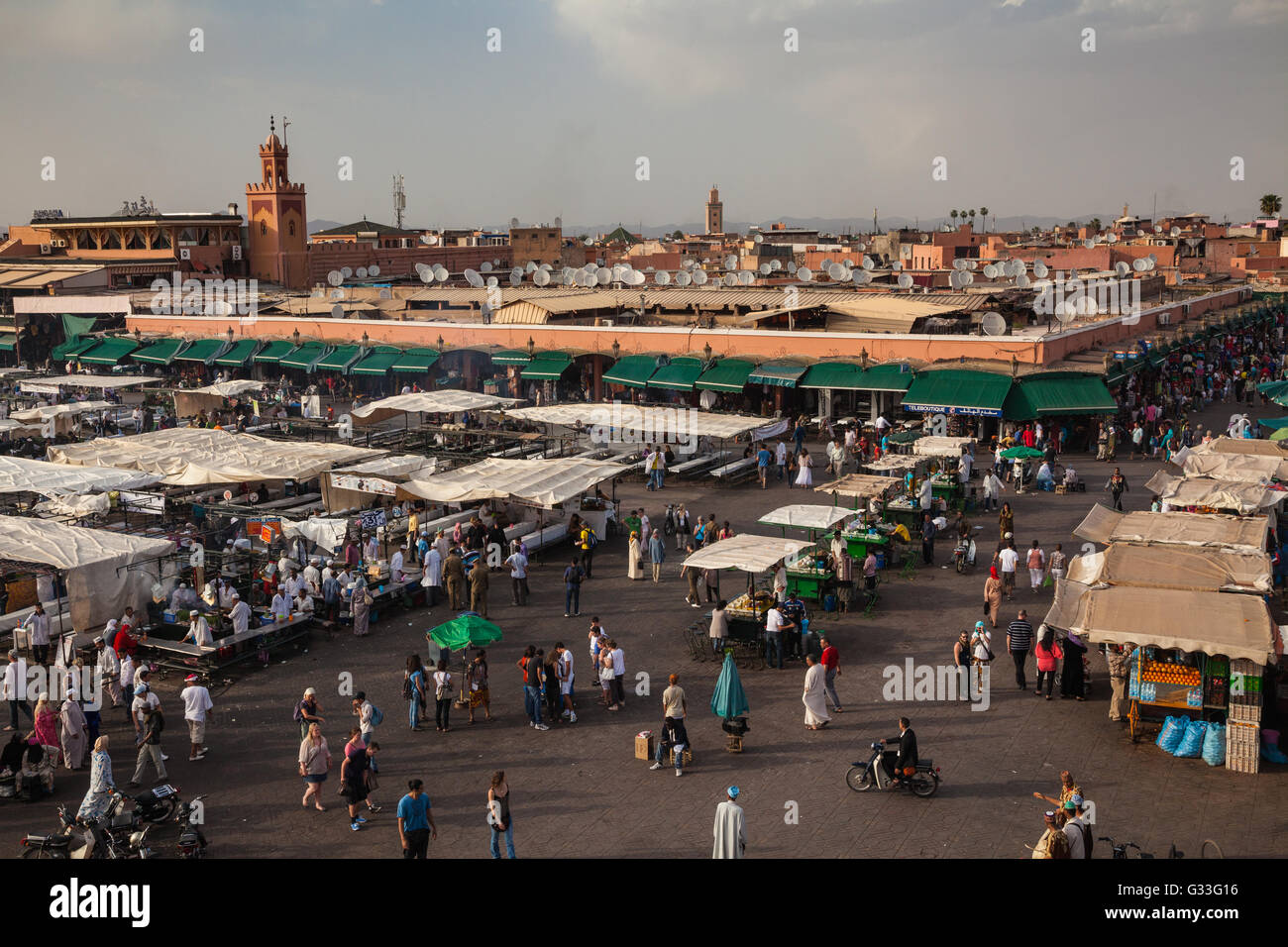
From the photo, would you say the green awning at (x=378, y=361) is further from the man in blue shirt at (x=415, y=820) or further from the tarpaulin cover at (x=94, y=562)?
the man in blue shirt at (x=415, y=820)

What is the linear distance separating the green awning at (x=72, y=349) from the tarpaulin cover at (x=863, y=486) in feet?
126

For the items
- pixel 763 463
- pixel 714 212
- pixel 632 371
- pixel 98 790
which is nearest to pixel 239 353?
pixel 632 371

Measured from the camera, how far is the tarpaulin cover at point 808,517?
61.3ft

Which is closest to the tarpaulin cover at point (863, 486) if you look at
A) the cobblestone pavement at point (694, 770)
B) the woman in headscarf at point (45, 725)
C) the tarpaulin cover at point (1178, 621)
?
the cobblestone pavement at point (694, 770)

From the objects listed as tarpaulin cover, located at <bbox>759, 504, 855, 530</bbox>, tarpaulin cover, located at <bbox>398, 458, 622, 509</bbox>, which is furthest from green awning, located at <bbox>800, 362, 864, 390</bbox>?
tarpaulin cover, located at <bbox>759, 504, 855, 530</bbox>

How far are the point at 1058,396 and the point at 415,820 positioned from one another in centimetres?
2548

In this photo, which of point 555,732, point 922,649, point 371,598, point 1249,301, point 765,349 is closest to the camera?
point 555,732

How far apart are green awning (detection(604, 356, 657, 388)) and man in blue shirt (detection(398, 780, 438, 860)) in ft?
91.1

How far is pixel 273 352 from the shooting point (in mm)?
44656

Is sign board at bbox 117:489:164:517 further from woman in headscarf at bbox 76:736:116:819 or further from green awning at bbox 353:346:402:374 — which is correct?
green awning at bbox 353:346:402:374
